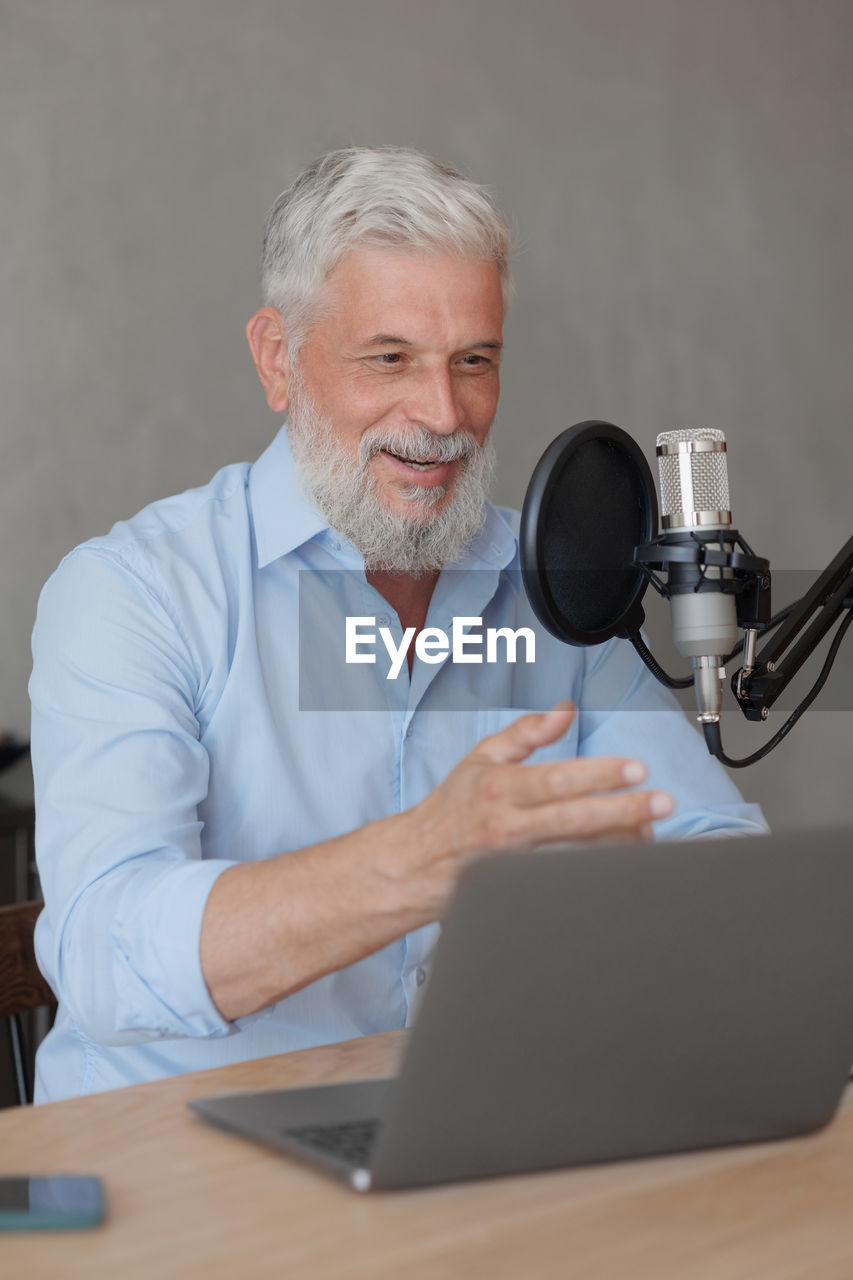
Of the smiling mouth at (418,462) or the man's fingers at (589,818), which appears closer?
the man's fingers at (589,818)

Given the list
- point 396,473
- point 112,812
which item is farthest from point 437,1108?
point 396,473

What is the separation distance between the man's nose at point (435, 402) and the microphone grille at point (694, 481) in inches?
17.8

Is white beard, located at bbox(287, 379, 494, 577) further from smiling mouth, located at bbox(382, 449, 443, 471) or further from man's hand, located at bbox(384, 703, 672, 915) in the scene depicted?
man's hand, located at bbox(384, 703, 672, 915)

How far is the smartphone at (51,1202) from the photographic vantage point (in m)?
0.71

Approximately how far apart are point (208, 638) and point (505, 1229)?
2.55 ft

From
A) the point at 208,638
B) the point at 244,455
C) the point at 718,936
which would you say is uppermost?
the point at 244,455

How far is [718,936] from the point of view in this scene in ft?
2.56

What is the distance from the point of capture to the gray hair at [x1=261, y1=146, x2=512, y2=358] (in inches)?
59.3

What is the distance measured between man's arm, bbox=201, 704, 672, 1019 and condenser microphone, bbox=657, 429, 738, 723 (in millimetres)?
182

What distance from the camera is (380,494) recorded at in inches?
62.1

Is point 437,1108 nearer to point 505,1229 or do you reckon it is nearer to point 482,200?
point 505,1229

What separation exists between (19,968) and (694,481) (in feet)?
2.44

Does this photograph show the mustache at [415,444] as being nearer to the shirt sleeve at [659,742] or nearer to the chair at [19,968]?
the shirt sleeve at [659,742]

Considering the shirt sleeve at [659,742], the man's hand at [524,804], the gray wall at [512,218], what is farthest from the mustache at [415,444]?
the gray wall at [512,218]
